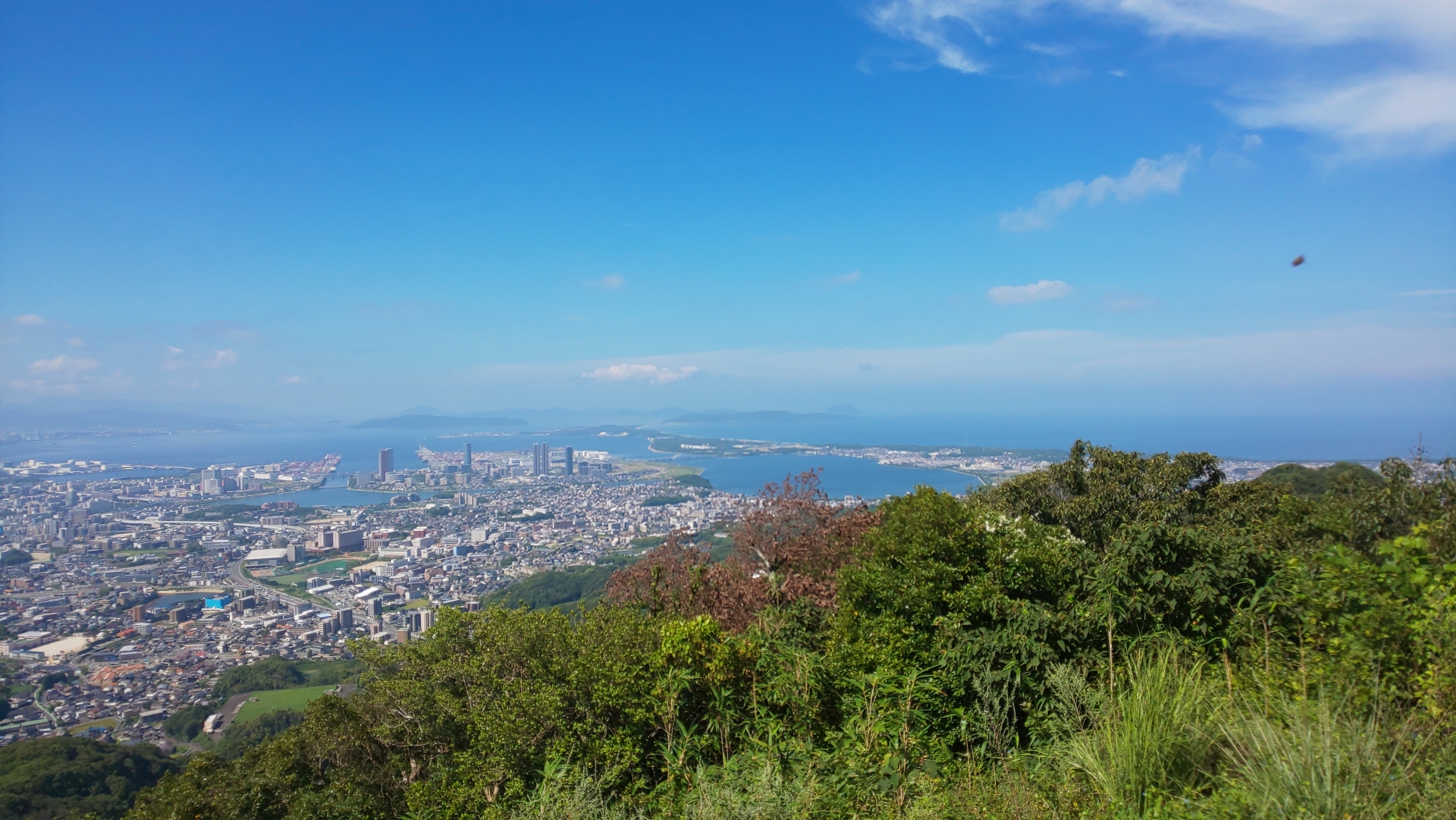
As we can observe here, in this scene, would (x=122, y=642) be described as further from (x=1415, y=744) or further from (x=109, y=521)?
(x=1415, y=744)

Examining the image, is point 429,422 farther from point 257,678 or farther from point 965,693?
point 965,693

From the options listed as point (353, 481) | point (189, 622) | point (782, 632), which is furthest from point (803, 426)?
point (782, 632)

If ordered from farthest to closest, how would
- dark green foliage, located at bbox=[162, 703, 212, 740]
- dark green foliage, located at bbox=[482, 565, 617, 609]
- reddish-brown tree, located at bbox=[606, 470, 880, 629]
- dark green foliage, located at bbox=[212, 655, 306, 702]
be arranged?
dark green foliage, located at bbox=[482, 565, 617, 609]
dark green foliage, located at bbox=[212, 655, 306, 702]
dark green foliage, located at bbox=[162, 703, 212, 740]
reddish-brown tree, located at bbox=[606, 470, 880, 629]

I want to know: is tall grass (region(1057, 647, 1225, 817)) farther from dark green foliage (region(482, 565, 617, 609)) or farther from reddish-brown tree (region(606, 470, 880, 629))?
dark green foliage (region(482, 565, 617, 609))

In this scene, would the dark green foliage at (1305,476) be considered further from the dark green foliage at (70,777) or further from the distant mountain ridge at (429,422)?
the distant mountain ridge at (429,422)

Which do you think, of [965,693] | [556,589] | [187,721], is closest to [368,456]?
[556,589]

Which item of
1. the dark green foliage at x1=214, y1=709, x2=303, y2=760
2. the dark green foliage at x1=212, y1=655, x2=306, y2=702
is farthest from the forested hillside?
the dark green foliage at x1=212, y1=655, x2=306, y2=702
